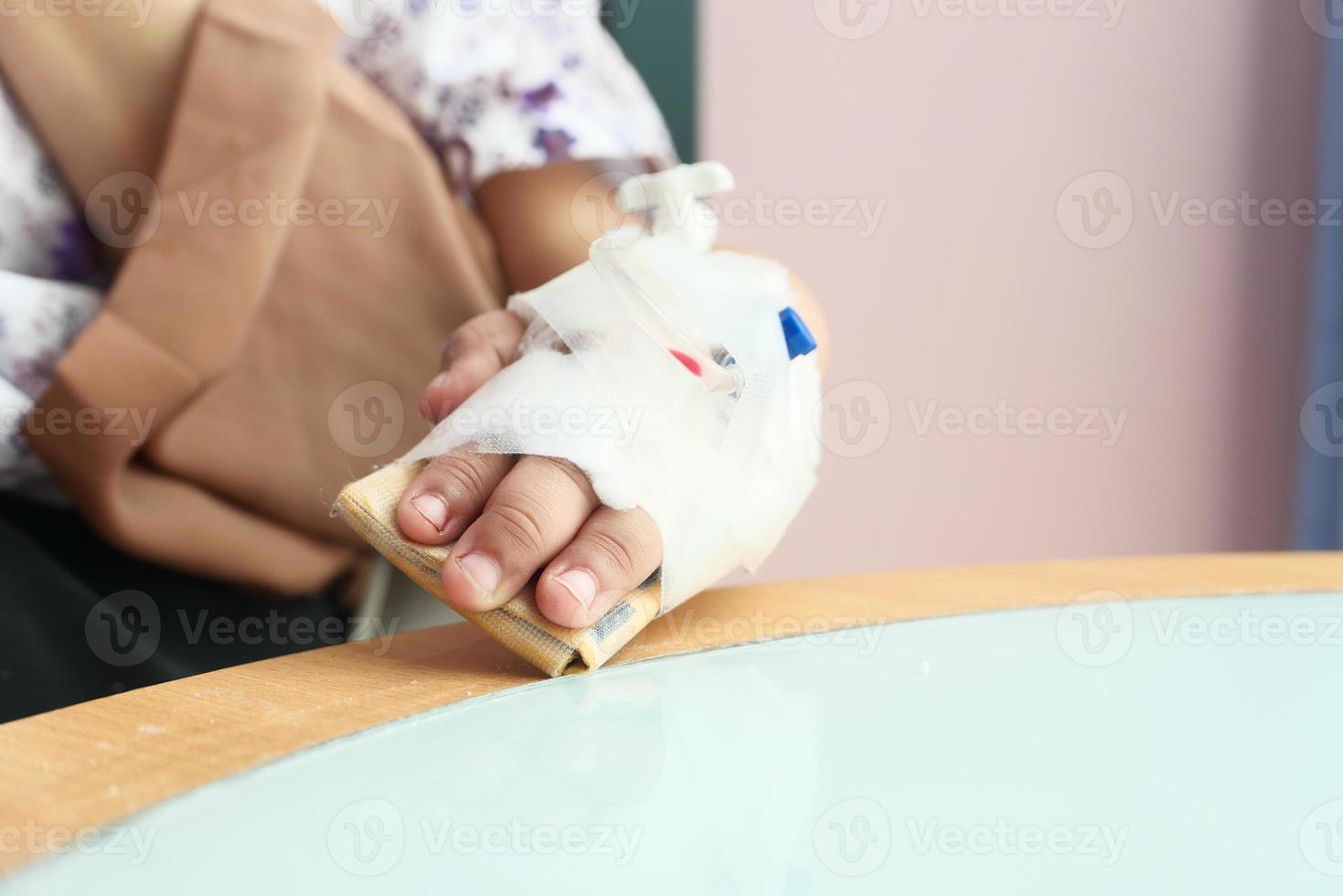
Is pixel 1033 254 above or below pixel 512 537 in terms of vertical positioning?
below

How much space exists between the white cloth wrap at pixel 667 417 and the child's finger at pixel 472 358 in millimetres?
16

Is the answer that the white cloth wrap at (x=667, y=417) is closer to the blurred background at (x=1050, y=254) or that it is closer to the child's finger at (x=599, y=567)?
the child's finger at (x=599, y=567)

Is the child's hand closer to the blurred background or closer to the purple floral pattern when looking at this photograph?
the purple floral pattern

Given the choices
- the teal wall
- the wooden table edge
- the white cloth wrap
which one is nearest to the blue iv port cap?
the white cloth wrap

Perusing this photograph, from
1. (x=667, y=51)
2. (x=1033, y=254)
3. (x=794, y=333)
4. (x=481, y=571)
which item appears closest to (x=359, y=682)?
(x=481, y=571)

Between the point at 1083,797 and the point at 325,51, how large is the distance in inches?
18.8

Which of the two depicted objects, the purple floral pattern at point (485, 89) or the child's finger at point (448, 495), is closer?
the child's finger at point (448, 495)

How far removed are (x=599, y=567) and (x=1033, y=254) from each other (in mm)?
1147

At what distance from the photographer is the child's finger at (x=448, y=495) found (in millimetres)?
328

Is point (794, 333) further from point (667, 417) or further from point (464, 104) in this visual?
point (464, 104)

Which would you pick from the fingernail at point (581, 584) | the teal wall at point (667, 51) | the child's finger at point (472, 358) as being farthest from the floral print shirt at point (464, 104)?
the teal wall at point (667, 51)

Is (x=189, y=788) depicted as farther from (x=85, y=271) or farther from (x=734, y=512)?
(x=85, y=271)

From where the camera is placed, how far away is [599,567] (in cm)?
33

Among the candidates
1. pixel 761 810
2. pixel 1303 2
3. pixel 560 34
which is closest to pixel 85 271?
pixel 560 34
